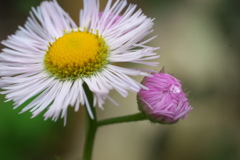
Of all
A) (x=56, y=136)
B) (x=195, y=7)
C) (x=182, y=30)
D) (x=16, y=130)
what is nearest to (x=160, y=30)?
(x=182, y=30)

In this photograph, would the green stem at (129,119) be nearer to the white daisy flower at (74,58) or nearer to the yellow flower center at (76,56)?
the white daisy flower at (74,58)

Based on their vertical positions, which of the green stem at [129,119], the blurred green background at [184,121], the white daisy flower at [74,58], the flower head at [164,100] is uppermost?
the white daisy flower at [74,58]

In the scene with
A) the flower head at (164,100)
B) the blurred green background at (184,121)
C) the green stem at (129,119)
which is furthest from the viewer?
the blurred green background at (184,121)

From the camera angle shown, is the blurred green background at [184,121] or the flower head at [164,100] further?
the blurred green background at [184,121]

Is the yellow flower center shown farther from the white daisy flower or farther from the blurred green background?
the blurred green background

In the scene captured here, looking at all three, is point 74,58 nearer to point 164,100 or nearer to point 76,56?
point 76,56

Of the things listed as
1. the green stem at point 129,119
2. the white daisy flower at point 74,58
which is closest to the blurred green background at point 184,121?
the white daisy flower at point 74,58

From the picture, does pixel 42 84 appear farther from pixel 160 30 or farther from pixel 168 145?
pixel 160 30
